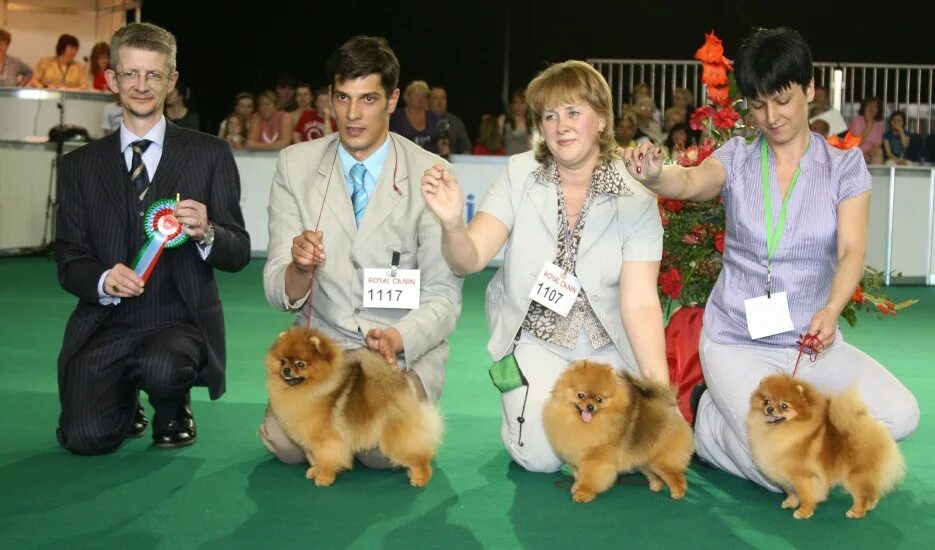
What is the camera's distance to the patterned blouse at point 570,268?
3939 mm

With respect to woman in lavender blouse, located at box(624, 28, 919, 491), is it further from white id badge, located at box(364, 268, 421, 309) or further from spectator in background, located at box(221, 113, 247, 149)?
spectator in background, located at box(221, 113, 247, 149)

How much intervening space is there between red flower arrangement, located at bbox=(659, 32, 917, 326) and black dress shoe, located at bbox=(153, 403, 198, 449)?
177 centimetres

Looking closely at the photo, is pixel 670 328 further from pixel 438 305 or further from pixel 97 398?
pixel 97 398

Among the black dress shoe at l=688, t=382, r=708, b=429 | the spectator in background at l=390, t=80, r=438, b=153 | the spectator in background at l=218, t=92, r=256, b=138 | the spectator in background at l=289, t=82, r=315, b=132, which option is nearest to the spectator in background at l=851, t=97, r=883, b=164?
the spectator in background at l=390, t=80, r=438, b=153

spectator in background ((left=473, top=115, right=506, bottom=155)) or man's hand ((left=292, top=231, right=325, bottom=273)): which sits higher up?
spectator in background ((left=473, top=115, right=506, bottom=155))

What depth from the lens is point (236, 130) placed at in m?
11.8

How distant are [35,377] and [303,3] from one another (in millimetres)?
10952

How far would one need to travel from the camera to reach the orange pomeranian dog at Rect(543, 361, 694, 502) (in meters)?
3.55

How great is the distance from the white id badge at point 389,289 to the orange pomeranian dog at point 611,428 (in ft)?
1.86

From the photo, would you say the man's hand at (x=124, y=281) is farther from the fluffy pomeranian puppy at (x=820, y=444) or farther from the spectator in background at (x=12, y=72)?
the spectator in background at (x=12, y=72)

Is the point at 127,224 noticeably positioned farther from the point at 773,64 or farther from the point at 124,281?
the point at 773,64

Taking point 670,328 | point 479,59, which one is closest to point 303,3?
point 479,59

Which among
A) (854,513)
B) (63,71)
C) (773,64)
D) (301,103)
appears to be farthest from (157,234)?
(63,71)

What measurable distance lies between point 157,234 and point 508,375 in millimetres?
1219
